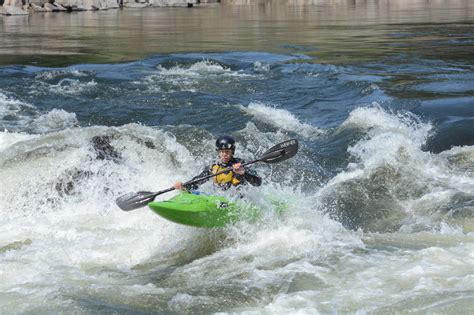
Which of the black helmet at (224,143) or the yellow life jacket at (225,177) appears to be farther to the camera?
the yellow life jacket at (225,177)

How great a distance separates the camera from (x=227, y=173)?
9.91 m

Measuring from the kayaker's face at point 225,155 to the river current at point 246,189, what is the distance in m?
0.54

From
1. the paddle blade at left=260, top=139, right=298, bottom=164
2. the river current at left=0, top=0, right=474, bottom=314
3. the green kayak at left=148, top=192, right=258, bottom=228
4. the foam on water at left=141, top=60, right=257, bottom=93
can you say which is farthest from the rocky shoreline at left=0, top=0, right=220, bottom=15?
the green kayak at left=148, top=192, right=258, bottom=228

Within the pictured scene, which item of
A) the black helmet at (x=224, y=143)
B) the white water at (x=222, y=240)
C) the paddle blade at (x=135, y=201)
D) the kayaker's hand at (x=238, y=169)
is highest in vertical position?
the black helmet at (x=224, y=143)

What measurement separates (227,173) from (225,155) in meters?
0.27

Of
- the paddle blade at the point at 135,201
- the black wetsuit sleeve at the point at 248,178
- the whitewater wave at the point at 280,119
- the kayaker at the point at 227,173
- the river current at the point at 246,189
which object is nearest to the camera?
the river current at the point at 246,189

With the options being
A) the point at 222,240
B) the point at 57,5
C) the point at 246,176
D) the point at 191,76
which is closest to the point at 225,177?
the point at 246,176

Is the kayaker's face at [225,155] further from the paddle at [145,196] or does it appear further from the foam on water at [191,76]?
the foam on water at [191,76]

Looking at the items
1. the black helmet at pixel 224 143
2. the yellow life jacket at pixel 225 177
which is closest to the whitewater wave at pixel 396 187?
the yellow life jacket at pixel 225 177

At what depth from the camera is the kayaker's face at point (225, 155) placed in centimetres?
976

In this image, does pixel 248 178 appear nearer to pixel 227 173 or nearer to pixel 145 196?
pixel 227 173

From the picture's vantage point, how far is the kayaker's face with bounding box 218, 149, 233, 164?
976 centimetres

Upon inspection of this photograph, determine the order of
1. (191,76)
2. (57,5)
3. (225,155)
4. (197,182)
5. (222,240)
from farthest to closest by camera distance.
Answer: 1. (57,5)
2. (191,76)
3. (225,155)
4. (197,182)
5. (222,240)

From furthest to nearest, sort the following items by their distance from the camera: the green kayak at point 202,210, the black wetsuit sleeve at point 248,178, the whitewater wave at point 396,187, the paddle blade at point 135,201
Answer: the whitewater wave at point 396,187
the black wetsuit sleeve at point 248,178
the paddle blade at point 135,201
the green kayak at point 202,210
